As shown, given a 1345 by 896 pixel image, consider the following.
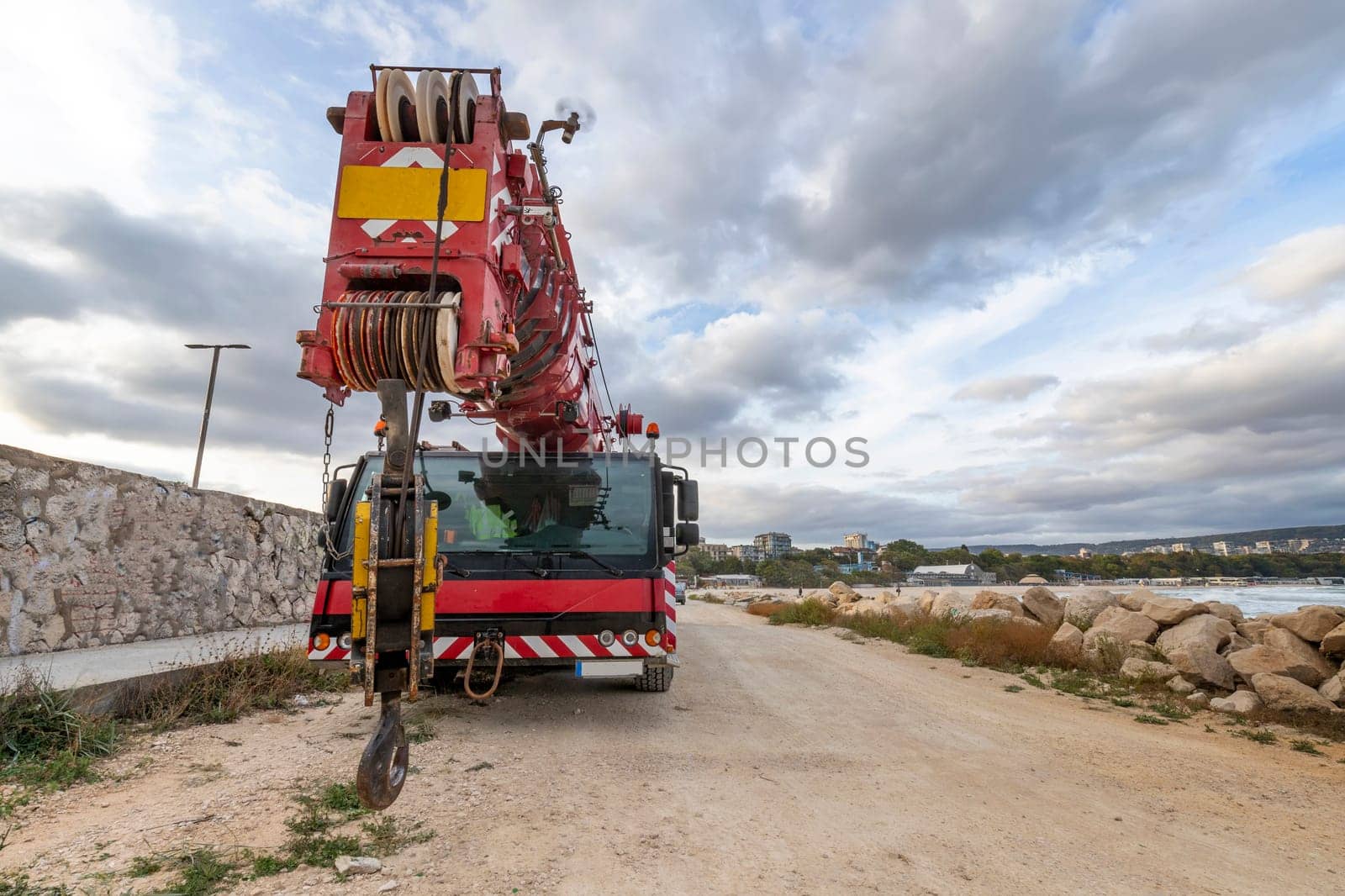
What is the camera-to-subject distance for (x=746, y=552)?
10931cm

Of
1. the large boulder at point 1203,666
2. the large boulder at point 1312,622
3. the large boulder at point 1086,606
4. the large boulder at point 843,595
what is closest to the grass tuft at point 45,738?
the large boulder at point 1203,666

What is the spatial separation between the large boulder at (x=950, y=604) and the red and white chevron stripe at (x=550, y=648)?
380 inches

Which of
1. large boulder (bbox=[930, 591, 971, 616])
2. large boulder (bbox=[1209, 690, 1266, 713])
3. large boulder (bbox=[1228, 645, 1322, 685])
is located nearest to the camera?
large boulder (bbox=[1209, 690, 1266, 713])

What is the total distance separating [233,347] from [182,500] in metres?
8.16

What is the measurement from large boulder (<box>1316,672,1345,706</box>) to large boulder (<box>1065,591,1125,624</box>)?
4.02 m

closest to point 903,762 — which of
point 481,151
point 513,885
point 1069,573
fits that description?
point 513,885

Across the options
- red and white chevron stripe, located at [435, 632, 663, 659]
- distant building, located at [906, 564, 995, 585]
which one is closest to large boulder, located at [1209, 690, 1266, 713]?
red and white chevron stripe, located at [435, 632, 663, 659]

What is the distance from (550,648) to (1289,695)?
680cm

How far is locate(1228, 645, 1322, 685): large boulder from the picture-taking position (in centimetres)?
644

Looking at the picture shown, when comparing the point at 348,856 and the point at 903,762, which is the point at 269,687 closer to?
the point at 348,856

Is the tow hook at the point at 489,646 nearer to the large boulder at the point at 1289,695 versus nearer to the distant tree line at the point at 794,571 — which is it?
the large boulder at the point at 1289,695

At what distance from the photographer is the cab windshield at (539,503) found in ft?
18.1

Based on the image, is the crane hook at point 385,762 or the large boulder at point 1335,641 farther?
the large boulder at point 1335,641

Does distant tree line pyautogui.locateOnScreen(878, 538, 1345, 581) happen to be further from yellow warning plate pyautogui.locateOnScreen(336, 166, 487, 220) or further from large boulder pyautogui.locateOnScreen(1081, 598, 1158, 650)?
yellow warning plate pyautogui.locateOnScreen(336, 166, 487, 220)
